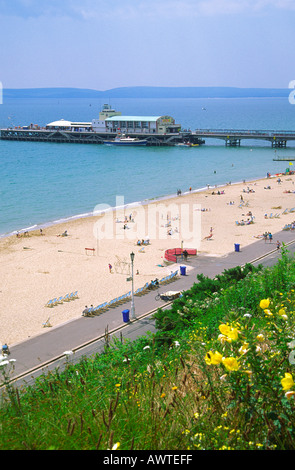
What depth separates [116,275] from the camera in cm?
2358

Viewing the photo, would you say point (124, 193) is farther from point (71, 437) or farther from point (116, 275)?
point (71, 437)

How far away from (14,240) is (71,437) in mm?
29423

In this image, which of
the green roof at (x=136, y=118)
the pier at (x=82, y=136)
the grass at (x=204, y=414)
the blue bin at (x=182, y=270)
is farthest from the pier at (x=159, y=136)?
the grass at (x=204, y=414)

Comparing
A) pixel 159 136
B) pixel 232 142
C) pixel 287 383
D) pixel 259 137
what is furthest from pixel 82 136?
pixel 287 383

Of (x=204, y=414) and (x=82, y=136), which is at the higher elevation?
(x=82, y=136)

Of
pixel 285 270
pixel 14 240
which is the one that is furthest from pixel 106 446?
pixel 14 240

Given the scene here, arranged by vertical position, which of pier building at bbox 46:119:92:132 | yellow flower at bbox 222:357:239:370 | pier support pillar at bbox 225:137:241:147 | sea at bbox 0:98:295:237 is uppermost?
pier building at bbox 46:119:92:132

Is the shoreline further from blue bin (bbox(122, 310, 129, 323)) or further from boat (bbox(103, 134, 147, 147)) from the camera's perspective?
boat (bbox(103, 134, 147, 147))

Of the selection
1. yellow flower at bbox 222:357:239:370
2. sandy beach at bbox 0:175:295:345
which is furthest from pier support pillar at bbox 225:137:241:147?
yellow flower at bbox 222:357:239:370

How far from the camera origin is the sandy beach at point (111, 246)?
19.9 metres

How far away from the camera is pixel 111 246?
29.5 meters

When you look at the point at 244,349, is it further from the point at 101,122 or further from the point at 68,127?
the point at 68,127

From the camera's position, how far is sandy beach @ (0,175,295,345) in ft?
65.3

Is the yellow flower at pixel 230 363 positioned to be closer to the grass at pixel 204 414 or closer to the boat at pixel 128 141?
the grass at pixel 204 414
